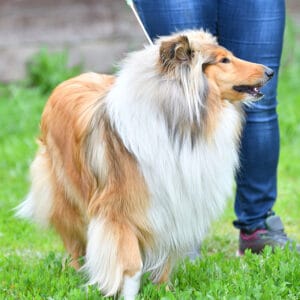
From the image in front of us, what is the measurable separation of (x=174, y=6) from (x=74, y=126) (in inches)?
35.7

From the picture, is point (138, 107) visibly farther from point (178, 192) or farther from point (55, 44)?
point (55, 44)

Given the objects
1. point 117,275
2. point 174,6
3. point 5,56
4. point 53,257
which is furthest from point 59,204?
point 5,56

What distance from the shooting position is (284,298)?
3.93 m

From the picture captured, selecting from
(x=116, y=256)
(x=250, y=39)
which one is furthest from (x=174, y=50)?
(x=116, y=256)

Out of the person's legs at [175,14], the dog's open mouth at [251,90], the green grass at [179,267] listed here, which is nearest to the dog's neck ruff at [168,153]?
the dog's open mouth at [251,90]

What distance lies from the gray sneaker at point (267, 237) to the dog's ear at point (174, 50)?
5.18ft

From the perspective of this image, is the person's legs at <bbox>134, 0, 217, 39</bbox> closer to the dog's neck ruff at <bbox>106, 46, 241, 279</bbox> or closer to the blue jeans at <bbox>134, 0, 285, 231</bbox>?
the blue jeans at <bbox>134, 0, 285, 231</bbox>

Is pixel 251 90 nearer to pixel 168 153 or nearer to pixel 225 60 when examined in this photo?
pixel 225 60

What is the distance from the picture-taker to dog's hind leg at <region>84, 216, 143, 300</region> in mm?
3891

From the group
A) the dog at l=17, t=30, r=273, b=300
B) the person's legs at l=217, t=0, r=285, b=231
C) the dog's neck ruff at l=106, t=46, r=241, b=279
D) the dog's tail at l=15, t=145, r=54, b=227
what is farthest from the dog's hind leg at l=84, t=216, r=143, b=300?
the person's legs at l=217, t=0, r=285, b=231

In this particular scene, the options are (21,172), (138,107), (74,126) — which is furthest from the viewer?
(21,172)

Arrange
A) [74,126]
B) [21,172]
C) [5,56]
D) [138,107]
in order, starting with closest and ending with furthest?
[138,107] → [74,126] → [21,172] → [5,56]

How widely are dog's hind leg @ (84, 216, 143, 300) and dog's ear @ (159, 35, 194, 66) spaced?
83 centimetres

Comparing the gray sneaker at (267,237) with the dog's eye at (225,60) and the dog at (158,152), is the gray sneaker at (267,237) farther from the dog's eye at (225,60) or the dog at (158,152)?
the dog's eye at (225,60)
